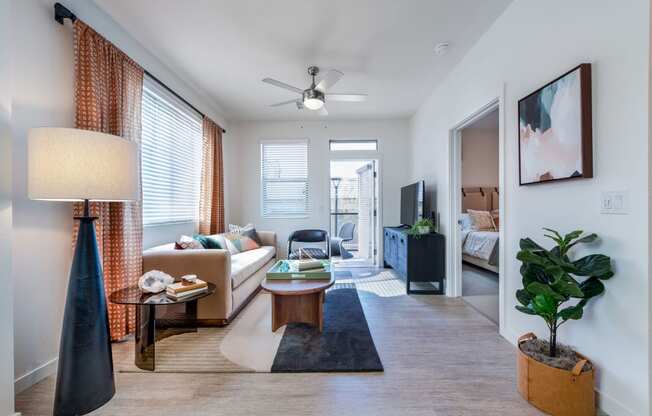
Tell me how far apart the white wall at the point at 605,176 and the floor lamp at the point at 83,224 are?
2516 millimetres

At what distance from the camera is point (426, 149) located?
4023 millimetres

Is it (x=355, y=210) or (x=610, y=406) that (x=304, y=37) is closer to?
(x=610, y=406)

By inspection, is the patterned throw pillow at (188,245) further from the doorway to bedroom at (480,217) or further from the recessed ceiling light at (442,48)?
the recessed ceiling light at (442,48)

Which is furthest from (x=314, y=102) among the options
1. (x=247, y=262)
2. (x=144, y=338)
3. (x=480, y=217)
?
(x=480, y=217)

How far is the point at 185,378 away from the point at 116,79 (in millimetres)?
2329

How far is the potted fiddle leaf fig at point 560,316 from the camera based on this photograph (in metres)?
1.37

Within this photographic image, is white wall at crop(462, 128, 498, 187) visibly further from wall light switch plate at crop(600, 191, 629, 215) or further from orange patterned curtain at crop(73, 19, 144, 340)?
orange patterned curtain at crop(73, 19, 144, 340)

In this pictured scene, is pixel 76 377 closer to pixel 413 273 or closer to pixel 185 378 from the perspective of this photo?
pixel 185 378

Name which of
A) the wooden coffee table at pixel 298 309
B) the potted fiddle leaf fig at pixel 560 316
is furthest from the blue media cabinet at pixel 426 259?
the potted fiddle leaf fig at pixel 560 316

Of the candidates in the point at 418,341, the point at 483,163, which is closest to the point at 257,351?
the point at 418,341

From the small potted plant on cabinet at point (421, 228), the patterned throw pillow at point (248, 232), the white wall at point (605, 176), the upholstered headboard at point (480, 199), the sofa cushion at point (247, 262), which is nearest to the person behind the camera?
the white wall at point (605, 176)

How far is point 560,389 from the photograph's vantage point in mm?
1403

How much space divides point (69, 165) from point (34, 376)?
143 centimetres

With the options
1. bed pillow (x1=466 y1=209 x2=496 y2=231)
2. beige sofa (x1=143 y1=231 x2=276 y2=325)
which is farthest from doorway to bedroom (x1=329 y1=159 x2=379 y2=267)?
beige sofa (x1=143 y1=231 x2=276 y2=325)
